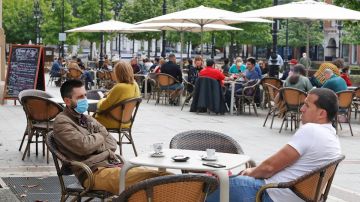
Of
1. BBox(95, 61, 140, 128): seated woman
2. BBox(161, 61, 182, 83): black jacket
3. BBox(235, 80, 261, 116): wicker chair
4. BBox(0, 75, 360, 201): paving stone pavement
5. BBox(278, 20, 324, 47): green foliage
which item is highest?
BBox(278, 20, 324, 47): green foliage

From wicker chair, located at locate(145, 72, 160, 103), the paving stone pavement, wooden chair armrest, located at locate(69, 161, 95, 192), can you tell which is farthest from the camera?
wicker chair, located at locate(145, 72, 160, 103)

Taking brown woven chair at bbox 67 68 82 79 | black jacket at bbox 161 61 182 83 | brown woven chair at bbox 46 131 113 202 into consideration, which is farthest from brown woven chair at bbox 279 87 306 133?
brown woven chair at bbox 67 68 82 79

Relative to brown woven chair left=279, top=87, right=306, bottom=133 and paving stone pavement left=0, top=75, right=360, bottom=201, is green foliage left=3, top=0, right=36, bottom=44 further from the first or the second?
brown woven chair left=279, top=87, right=306, bottom=133

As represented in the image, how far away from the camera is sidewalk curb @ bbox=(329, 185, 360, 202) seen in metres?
8.68

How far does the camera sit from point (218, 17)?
2211 cm

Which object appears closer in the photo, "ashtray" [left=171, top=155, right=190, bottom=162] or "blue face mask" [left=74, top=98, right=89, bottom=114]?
"ashtray" [left=171, top=155, right=190, bottom=162]

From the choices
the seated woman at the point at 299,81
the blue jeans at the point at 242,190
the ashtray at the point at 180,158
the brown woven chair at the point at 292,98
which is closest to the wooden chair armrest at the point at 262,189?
the blue jeans at the point at 242,190

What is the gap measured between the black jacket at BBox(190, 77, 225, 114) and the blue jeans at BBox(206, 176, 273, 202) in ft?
42.2

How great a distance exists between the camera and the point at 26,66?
62.8 feet

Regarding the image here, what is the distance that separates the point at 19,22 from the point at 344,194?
65239mm

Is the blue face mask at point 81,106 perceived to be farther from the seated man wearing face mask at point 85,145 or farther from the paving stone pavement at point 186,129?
the paving stone pavement at point 186,129

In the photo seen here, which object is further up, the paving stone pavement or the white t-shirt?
the white t-shirt

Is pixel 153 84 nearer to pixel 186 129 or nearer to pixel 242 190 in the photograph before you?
pixel 186 129

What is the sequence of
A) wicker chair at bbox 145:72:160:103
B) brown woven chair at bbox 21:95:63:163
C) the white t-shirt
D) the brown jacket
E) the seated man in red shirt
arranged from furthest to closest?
wicker chair at bbox 145:72:160:103 < the seated man in red shirt < brown woven chair at bbox 21:95:63:163 < the brown jacket < the white t-shirt
